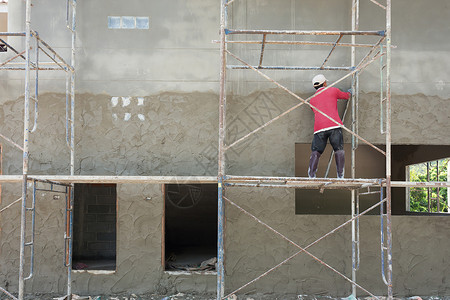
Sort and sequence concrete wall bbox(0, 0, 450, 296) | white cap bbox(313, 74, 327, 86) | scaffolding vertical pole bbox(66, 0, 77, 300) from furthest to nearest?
concrete wall bbox(0, 0, 450, 296) → scaffolding vertical pole bbox(66, 0, 77, 300) → white cap bbox(313, 74, 327, 86)

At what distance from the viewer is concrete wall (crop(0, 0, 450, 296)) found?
6.46m

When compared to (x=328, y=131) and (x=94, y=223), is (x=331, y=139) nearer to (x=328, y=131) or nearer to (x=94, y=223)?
(x=328, y=131)

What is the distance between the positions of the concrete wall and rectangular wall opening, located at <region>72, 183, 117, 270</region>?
3.34 meters

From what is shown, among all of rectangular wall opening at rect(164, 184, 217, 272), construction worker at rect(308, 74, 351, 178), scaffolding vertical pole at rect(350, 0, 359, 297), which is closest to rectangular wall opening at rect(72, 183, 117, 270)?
rectangular wall opening at rect(164, 184, 217, 272)

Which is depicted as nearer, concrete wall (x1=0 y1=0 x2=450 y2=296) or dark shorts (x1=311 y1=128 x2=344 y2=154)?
dark shorts (x1=311 y1=128 x2=344 y2=154)

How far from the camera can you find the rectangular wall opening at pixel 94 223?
9.78 m

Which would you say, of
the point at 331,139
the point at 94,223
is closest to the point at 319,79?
the point at 331,139

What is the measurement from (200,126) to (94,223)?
4.83 meters

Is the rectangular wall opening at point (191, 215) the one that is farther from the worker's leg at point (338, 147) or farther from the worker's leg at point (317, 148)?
the worker's leg at point (338, 147)

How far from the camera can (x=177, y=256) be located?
938 cm

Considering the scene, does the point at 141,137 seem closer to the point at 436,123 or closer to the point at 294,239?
the point at 294,239

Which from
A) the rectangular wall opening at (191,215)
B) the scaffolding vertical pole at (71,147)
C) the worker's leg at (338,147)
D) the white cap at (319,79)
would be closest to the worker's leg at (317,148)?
the worker's leg at (338,147)

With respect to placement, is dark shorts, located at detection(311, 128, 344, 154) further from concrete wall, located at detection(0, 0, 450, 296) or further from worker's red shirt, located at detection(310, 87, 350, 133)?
concrete wall, located at detection(0, 0, 450, 296)

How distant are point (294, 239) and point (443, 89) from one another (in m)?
3.50
